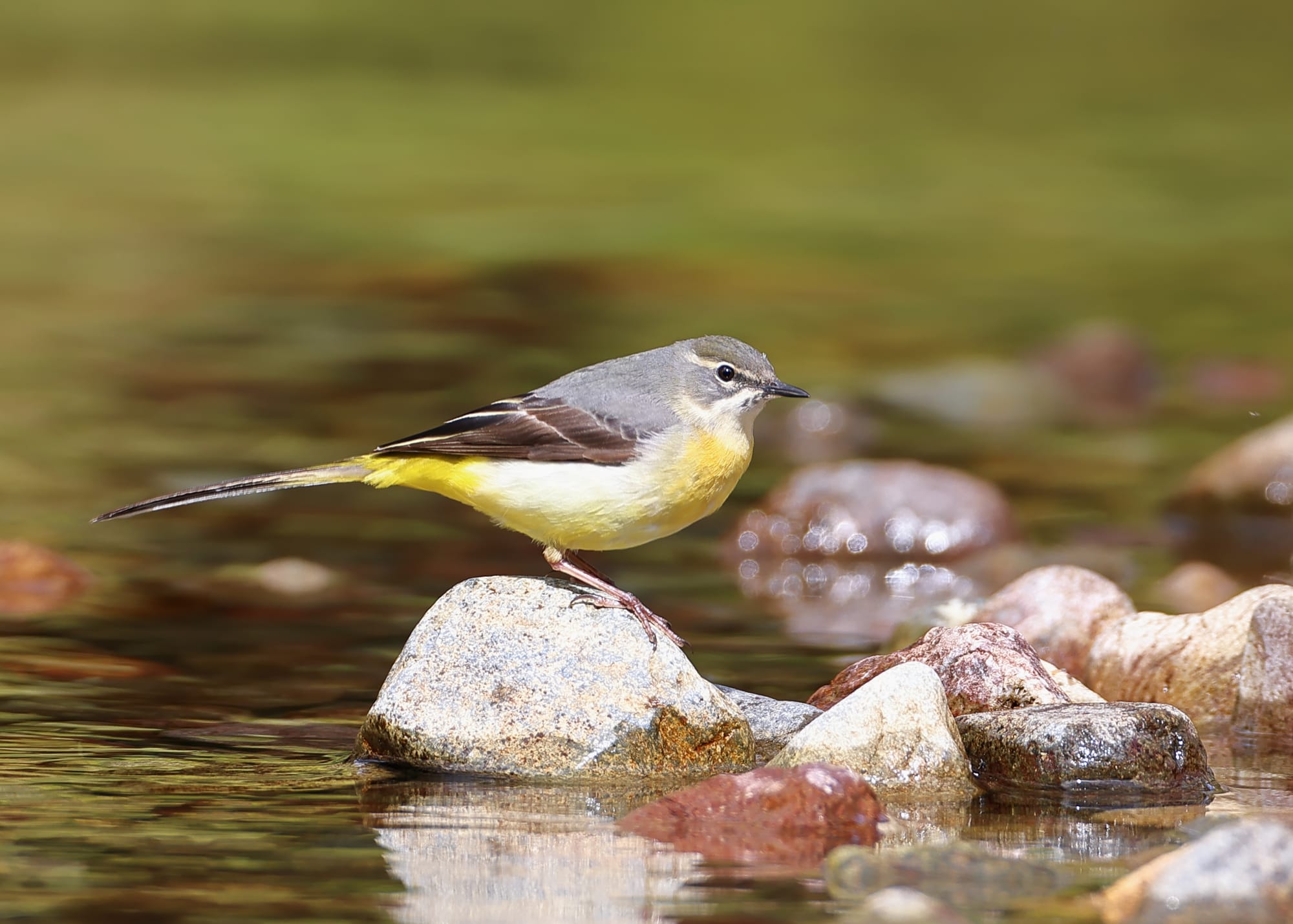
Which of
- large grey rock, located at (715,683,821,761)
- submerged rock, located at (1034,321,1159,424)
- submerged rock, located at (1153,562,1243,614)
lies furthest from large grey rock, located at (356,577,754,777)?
submerged rock, located at (1034,321,1159,424)

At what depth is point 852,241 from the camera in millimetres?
26969

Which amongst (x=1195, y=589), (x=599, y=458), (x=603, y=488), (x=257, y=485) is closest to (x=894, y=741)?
(x=603, y=488)

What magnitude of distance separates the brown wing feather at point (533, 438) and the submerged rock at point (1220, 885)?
127 inches

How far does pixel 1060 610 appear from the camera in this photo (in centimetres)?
1030

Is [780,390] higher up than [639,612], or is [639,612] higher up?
[780,390]

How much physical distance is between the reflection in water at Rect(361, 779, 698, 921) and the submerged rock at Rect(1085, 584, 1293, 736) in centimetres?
308

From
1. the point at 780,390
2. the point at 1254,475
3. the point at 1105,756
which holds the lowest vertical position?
the point at 1105,756

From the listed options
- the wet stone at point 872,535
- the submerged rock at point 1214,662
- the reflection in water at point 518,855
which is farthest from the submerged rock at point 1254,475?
the reflection in water at point 518,855

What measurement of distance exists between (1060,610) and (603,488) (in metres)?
3.20

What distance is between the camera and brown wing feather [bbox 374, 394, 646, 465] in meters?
8.52

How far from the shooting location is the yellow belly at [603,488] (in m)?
8.36

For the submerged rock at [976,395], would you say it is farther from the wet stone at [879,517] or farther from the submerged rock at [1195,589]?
the submerged rock at [1195,589]

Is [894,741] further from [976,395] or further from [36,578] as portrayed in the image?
[976,395]

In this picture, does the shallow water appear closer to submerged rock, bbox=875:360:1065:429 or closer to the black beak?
submerged rock, bbox=875:360:1065:429
